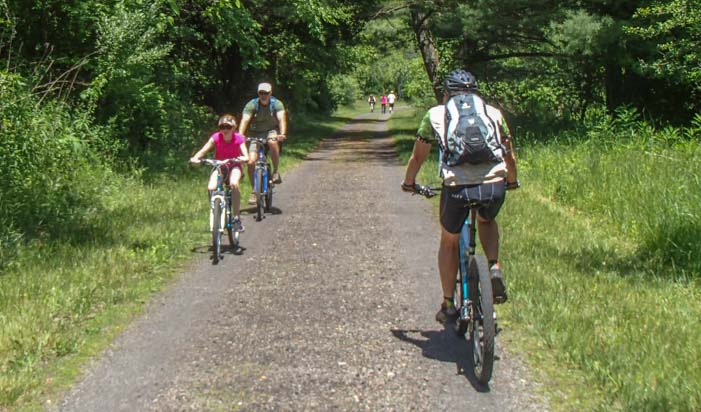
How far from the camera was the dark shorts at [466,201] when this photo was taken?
5.01 metres

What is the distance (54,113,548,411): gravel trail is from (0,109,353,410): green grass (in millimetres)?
218

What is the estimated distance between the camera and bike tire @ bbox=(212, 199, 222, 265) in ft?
27.8

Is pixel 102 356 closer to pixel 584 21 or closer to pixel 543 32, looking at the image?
pixel 584 21

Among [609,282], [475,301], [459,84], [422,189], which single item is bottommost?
[609,282]

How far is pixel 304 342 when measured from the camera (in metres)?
5.78

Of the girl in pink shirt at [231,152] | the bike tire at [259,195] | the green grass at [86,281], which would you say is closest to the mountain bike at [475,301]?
the green grass at [86,281]

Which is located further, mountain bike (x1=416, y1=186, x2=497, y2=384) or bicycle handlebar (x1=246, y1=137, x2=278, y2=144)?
bicycle handlebar (x1=246, y1=137, x2=278, y2=144)

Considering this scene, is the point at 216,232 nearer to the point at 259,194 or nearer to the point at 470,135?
the point at 259,194

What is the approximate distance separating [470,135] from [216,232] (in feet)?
14.1

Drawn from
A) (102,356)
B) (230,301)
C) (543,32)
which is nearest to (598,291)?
(230,301)

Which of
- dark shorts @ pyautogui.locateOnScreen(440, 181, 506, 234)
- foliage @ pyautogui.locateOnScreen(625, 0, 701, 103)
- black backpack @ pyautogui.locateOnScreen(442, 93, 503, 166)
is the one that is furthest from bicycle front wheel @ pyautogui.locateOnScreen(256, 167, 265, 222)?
foliage @ pyautogui.locateOnScreen(625, 0, 701, 103)

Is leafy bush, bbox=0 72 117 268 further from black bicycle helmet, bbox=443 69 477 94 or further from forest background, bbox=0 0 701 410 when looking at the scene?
black bicycle helmet, bbox=443 69 477 94

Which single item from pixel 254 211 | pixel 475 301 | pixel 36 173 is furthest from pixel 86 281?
pixel 254 211

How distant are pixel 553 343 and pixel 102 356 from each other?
307 cm
